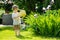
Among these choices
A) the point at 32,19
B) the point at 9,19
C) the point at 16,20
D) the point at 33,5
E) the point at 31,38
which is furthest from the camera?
the point at 33,5

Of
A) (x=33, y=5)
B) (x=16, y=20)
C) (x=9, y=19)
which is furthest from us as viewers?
(x=33, y=5)

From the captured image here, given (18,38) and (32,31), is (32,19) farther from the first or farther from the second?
(18,38)

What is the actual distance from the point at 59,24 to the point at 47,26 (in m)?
0.53

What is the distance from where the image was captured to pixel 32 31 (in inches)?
486

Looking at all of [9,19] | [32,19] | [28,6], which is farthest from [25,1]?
[32,19]

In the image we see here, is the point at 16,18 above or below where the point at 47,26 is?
above

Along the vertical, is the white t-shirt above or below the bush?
above

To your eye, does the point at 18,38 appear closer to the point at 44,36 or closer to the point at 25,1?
the point at 44,36

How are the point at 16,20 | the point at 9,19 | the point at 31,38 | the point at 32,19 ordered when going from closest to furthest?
the point at 31,38, the point at 16,20, the point at 32,19, the point at 9,19

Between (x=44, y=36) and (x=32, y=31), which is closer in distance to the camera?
(x=44, y=36)

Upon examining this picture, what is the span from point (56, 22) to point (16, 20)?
1736 mm

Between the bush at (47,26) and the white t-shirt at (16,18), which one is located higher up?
the white t-shirt at (16,18)

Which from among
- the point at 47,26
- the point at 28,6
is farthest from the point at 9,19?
the point at 47,26

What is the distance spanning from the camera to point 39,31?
39.6 ft
